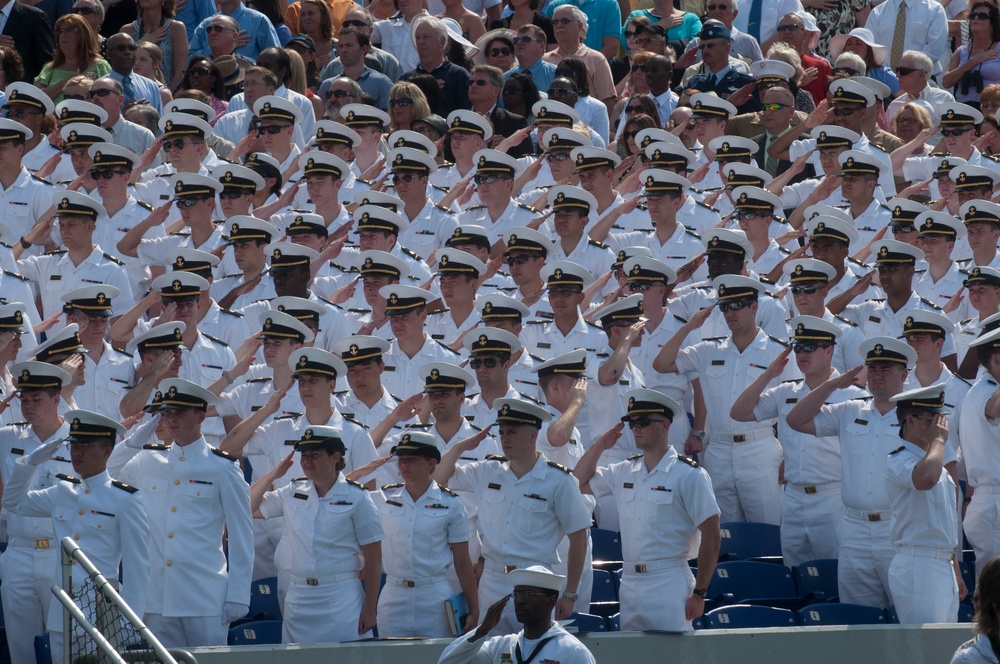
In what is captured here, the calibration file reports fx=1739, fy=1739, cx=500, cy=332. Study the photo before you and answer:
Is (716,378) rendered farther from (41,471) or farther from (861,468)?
(41,471)

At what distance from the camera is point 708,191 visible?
13969mm

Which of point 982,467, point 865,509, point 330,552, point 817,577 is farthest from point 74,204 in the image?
point 982,467

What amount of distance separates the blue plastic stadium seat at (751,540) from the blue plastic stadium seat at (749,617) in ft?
4.42

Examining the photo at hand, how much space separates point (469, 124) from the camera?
44.5 feet

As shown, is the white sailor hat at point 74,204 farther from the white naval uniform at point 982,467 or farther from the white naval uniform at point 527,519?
the white naval uniform at point 982,467

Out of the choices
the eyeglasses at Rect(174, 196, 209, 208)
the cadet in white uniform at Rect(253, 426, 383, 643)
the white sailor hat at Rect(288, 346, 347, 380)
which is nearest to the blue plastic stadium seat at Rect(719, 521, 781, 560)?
the cadet in white uniform at Rect(253, 426, 383, 643)

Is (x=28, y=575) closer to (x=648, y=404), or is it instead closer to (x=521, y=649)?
(x=521, y=649)

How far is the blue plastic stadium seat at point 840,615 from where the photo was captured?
29.2ft

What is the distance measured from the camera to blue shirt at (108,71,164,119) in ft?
47.5

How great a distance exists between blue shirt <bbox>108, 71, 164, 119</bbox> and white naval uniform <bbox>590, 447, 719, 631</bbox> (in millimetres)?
6849

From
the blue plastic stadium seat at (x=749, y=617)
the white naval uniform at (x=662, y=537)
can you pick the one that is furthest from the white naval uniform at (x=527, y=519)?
the blue plastic stadium seat at (x=749, y=617)

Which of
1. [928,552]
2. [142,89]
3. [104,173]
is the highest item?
[142,89]

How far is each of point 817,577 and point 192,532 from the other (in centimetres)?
346

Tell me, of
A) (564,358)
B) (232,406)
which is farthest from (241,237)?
(564,358)
